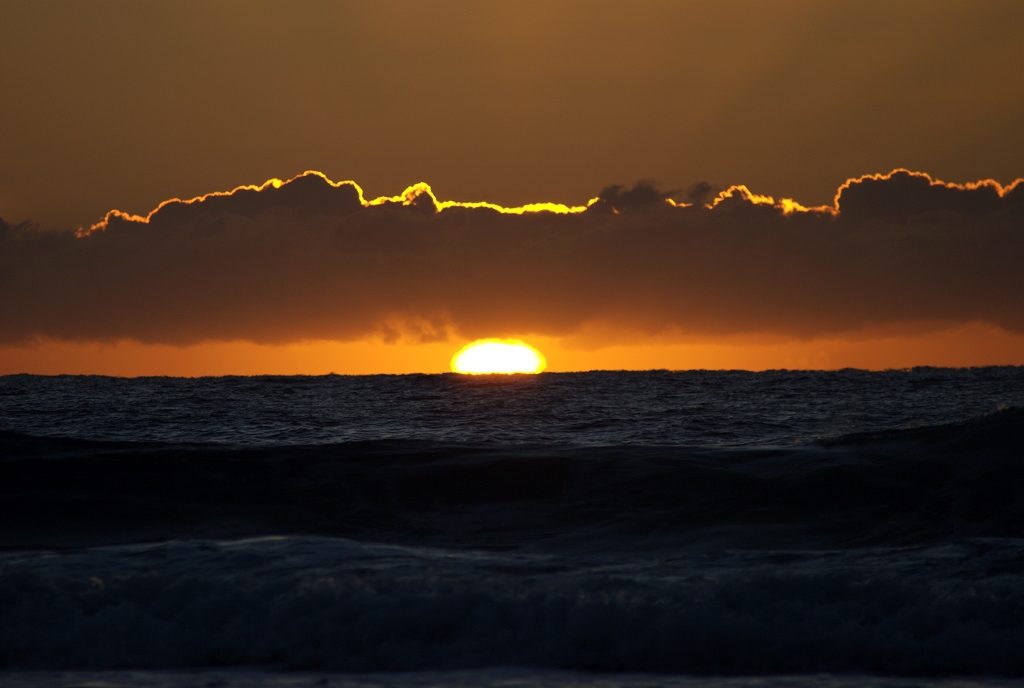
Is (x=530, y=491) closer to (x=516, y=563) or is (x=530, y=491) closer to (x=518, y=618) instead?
(x=516, y=563)

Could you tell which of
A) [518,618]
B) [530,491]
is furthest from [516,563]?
[530,491]

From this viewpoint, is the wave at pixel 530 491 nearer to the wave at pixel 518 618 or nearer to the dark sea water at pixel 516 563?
the dark sea water at pixel 516 563

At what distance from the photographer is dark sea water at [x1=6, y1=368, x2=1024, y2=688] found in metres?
7.44

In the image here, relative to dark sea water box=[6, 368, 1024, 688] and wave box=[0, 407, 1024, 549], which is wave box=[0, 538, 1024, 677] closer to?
dark sea water box=[6, 368, 1024, 688]

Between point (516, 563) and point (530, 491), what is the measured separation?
461 cm

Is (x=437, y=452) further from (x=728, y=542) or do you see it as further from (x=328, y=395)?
(x=328, y=395)

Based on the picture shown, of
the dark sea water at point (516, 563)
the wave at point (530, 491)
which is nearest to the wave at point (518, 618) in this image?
the dark sea water at point (516, 563)

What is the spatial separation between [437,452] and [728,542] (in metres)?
7.09

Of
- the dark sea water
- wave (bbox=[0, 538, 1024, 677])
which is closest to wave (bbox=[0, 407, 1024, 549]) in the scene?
the dark sea water

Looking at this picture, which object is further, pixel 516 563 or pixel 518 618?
pixel 516 563

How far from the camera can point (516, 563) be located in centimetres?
991

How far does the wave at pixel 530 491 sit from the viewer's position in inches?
480

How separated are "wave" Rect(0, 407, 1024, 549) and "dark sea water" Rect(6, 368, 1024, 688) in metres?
0.06

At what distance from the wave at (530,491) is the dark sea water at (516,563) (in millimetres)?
58
